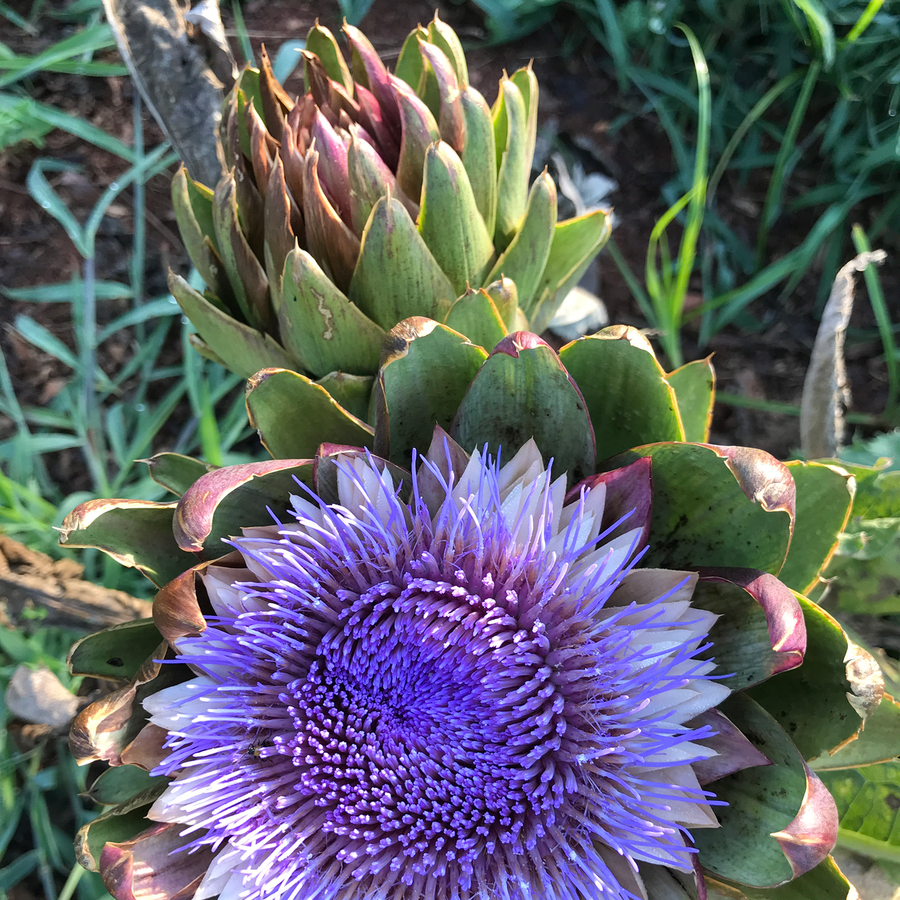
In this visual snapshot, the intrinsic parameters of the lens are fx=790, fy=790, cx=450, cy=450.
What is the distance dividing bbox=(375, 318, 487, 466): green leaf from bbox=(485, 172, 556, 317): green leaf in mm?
182

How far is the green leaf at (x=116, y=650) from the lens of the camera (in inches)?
30.0

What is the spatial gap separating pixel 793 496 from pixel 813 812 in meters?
0.25

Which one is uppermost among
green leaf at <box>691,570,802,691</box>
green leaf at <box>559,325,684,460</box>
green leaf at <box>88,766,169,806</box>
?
green leaf at <box>559,325,684,460</box>

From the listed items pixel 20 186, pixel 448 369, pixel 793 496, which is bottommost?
pixel 793 496

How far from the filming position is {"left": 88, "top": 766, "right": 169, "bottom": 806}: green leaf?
2.60ft

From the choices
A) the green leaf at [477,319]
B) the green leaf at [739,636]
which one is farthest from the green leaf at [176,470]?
the green leaf at [739,636]

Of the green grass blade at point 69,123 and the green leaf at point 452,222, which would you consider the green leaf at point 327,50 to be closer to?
the green leaf at point 452,222

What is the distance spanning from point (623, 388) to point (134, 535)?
48 centimetres

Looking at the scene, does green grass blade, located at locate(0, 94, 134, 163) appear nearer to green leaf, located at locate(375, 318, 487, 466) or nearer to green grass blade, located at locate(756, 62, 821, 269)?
green leaf, located at locate(375, 318, 487, 466)

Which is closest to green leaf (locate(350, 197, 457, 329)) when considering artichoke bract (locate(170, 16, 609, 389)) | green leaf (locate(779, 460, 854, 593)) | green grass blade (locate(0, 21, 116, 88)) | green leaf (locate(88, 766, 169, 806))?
artichoke bract (locate(170, 16, 609, 389))

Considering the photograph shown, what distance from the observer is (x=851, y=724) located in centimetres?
65

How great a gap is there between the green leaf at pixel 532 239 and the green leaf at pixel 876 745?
0.57m

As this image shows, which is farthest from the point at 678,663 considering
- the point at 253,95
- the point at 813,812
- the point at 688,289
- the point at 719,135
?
the point at 719,135

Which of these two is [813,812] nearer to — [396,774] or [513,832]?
[513,832]
